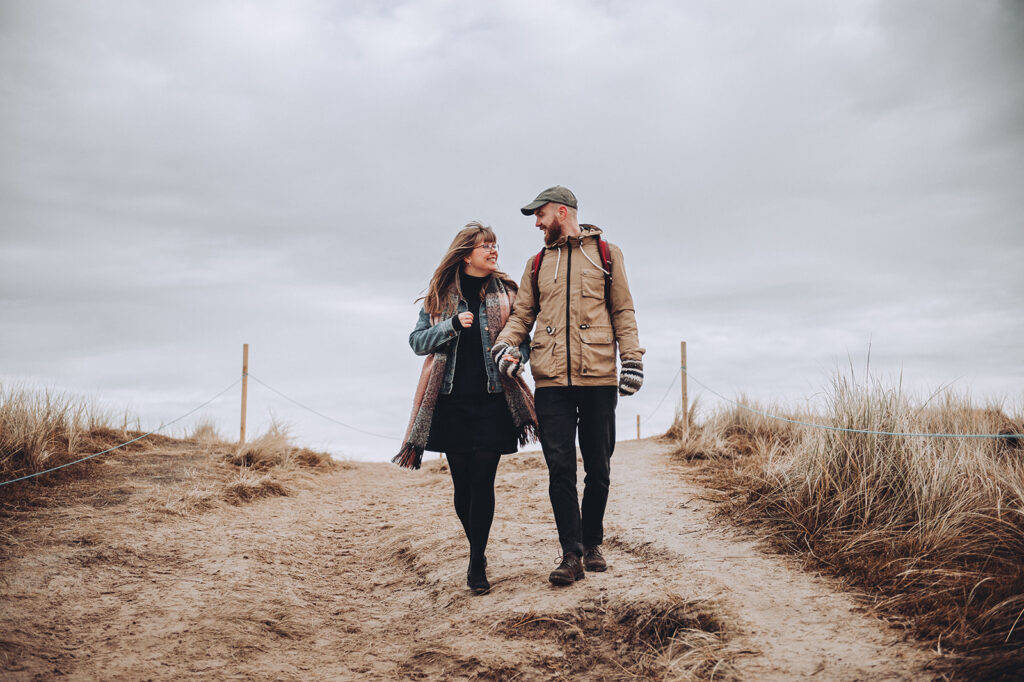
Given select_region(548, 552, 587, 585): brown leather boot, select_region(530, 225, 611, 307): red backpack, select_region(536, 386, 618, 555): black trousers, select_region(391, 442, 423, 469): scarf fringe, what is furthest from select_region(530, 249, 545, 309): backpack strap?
select_region(548, 552, 587, 585): brown leather boot

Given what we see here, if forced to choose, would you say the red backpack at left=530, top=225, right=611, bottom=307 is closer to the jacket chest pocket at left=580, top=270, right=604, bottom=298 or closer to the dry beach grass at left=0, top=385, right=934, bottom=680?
the jacket chest pocket at left=580, top=270, right=604, bottom=298

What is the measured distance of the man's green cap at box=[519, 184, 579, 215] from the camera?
4.48m

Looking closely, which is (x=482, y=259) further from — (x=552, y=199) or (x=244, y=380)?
(x=244, y=380)

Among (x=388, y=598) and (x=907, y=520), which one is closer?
(x=907, y=520)

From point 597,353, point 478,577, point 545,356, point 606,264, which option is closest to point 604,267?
point 606,264

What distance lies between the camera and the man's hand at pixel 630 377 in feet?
13.8

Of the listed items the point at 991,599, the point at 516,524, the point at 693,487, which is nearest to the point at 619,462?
the point at 693,487

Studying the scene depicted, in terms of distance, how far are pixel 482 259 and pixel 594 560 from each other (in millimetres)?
1973

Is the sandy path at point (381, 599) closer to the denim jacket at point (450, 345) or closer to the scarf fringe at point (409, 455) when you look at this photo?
the scarf fringe at point (409, 455)

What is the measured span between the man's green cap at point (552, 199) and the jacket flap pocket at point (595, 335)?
79 centimetres

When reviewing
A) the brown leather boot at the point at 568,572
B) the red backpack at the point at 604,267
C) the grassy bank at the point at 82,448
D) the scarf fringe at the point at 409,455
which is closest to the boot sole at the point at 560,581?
the brown leather boot at the point at 568,572

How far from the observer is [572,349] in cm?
424

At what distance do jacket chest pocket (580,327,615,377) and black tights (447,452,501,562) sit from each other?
2.50 feet

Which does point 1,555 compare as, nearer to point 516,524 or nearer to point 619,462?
point 516,524
